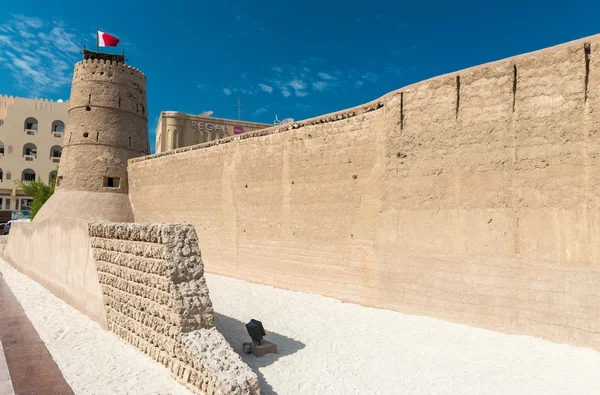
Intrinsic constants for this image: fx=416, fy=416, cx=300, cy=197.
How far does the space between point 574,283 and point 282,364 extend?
4.08 meters

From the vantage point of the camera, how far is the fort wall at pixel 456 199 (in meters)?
5.79

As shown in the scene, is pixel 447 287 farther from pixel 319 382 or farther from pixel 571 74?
pixel 571 74

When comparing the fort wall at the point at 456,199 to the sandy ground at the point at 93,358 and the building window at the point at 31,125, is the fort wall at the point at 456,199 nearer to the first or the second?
the sandy ground at the point at 93,358

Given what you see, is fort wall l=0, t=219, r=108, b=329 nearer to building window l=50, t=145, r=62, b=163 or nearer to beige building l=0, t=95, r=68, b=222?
beige building l=0, t=95, r=68, b=222

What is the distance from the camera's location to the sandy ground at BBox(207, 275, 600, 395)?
4.62 m

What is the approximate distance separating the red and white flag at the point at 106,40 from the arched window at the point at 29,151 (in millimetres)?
22313

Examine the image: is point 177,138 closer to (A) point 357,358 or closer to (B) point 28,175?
(B) point 28,175

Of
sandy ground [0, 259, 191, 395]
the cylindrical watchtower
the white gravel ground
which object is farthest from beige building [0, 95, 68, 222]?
the white gravel ground

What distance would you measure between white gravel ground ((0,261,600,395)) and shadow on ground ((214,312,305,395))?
0.05 feet

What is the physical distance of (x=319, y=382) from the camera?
4.74 meters

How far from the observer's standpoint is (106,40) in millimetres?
18016

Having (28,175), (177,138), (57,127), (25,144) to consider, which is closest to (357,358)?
(177,138)

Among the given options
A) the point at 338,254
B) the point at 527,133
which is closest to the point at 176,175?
the point at 338,254

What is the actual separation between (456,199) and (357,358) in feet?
10.5
